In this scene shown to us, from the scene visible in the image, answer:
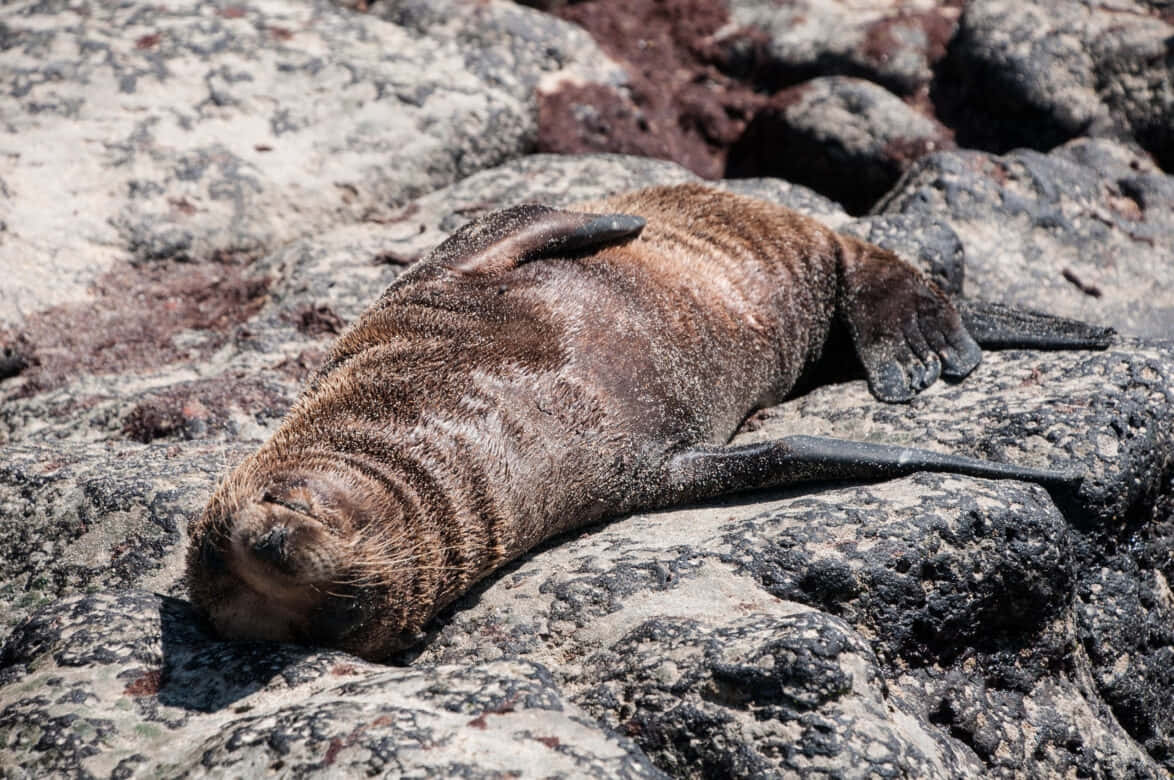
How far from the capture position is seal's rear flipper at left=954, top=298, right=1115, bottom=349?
18.0ft

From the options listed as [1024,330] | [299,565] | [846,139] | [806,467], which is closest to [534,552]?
[806,467]

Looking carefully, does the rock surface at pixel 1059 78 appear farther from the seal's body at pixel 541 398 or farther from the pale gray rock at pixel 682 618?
the pale gray rock at pixel 682 618

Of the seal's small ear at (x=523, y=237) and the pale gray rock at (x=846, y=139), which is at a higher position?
the seal's small ear at (x=523, y=237)

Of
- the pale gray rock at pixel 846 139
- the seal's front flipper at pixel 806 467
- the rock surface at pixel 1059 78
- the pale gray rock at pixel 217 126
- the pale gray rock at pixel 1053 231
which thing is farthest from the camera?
the rock surface at pixel 1059 78

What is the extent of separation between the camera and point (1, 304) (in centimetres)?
630

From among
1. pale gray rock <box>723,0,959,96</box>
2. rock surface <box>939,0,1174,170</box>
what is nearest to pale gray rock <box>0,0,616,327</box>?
pale gray rock <box>723,0,959,96</box>

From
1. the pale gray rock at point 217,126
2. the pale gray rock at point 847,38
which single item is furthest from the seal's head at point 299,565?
the pale gray rock at point 847,38

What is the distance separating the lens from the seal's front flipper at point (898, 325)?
18.0 ft

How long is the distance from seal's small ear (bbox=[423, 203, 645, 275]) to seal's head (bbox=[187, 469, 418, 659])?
1589 millimetres

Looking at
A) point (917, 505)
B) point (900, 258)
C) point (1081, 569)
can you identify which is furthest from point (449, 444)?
point (900, 258)

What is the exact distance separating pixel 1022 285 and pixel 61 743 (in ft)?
18.7

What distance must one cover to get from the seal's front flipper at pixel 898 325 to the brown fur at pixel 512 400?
15mm

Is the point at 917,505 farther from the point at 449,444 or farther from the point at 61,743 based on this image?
the point at 61,743

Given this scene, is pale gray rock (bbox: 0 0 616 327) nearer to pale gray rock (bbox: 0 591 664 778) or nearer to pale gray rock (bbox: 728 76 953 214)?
pale gray rock (bbox: 728 76 953 214)
